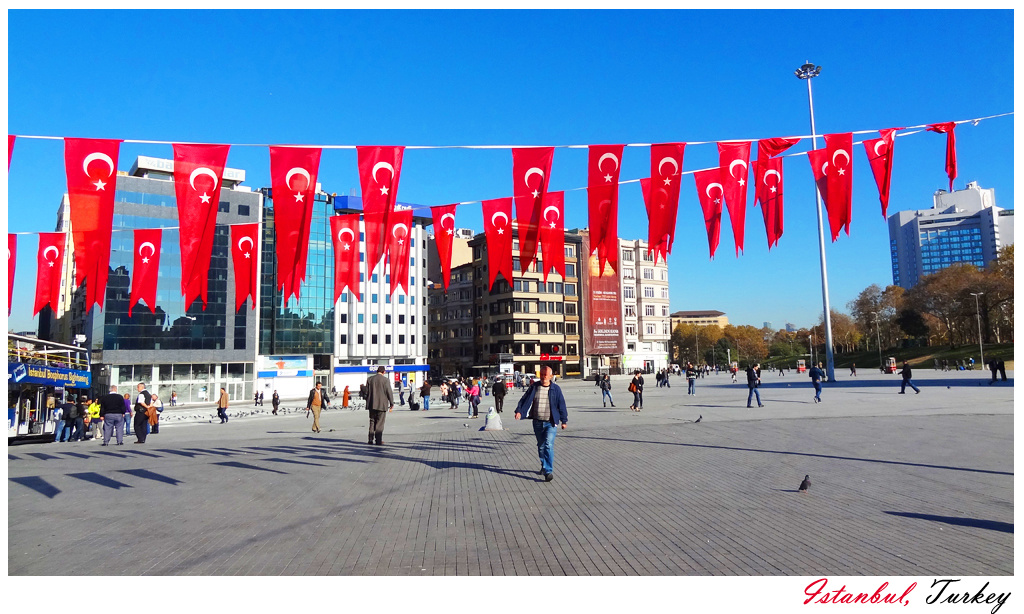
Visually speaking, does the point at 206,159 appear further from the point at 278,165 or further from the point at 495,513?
the point at 495,513

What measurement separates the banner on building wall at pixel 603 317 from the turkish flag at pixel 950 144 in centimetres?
7006

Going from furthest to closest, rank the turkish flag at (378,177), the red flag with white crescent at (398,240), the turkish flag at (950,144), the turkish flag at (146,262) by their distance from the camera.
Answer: the turkish flag at (146,262) < the red flag with white crescent at (398,240) < the turkish flag at (950,144) < the turkish flag at (378,177)

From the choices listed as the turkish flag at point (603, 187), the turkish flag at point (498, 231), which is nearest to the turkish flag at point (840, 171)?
the turkish flag at point (603, 187)

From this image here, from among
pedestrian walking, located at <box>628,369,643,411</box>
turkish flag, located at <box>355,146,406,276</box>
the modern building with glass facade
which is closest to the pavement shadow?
turkish flag, located at <box>355,146,406,276</box>

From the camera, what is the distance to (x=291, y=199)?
10555 millimetres

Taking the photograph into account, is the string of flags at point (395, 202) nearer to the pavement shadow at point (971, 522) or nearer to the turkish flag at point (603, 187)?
the turkish flag at point (603, 187)

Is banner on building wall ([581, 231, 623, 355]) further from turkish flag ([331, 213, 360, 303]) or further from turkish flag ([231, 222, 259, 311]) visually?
turkish flag ([231, 222, 259, 311])

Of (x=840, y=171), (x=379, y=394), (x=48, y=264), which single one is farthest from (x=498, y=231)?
(x=48, y=264)

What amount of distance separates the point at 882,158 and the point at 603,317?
240 ft

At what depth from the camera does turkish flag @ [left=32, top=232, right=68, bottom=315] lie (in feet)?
44.8

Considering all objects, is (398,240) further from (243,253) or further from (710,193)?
(710,193)

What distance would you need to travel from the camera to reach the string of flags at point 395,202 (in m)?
10.1

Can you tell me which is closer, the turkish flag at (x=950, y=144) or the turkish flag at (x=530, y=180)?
the turkish flag at (x=950, y=144)

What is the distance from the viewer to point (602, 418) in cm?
2139
